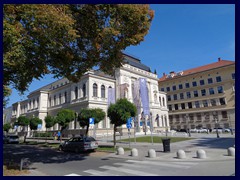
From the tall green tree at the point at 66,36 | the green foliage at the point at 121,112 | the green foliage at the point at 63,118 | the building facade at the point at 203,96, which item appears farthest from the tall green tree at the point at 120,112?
the building facade at the point at 203,96

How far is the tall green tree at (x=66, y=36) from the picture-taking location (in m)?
7.88

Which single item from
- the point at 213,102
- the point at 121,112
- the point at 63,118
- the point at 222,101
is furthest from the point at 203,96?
the point at 121,112

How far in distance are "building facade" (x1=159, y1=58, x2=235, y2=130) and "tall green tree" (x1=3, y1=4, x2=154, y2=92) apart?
4359cm

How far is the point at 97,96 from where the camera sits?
4016 centimetres

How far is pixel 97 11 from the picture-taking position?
32.8 feet

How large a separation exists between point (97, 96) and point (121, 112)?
22381 mm

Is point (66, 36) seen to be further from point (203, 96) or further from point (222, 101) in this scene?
point (203, 96)

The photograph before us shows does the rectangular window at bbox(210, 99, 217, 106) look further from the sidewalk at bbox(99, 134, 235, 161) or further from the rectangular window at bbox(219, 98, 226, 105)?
the sidewalk at bbox(99, 134, 235, 161)

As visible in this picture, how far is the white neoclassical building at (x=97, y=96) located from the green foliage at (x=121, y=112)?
13445 mm

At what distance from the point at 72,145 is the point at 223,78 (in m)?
48.5

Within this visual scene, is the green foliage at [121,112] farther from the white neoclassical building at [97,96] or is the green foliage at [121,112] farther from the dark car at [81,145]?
the white neoclassical building at [97,96]

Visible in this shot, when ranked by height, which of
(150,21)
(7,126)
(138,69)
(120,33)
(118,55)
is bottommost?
(7,126)

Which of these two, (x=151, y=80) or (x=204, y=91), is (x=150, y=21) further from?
(x=204, y=91)
